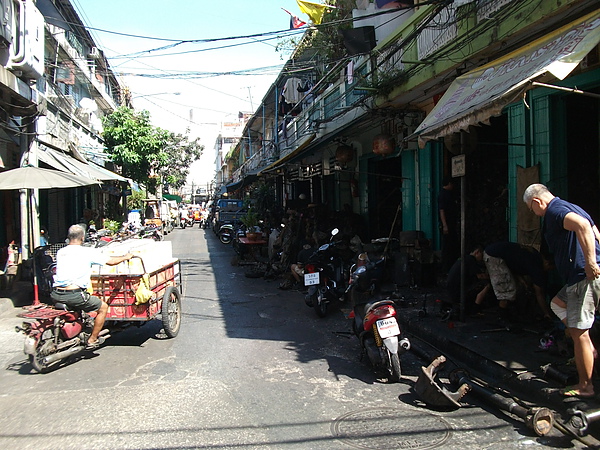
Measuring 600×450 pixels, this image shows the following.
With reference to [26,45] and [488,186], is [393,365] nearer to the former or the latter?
[488,186]

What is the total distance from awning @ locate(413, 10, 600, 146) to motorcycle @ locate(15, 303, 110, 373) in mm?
4706

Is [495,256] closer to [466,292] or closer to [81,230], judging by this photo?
[466,292]

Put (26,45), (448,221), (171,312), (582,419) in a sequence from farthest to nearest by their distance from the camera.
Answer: (26,45) → (448,221) → (171,312) → (582,419)

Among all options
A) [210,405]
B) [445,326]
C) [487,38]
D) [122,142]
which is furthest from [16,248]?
[122,142]

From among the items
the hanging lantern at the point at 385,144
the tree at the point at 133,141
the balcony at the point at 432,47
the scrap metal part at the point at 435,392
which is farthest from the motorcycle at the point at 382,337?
the tree at the point at 133,141

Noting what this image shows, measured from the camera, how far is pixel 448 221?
8781mm

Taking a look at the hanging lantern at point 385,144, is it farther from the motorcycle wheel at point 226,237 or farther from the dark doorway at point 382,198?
the motorcycle wheel at point 226,237

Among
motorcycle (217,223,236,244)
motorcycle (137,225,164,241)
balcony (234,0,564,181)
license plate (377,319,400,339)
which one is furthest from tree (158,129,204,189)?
license plate (377,319,400,339)

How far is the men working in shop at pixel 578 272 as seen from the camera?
12.6 feet

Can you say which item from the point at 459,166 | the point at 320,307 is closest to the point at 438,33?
the point at 459,166

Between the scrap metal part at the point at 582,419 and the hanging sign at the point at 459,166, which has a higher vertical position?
the hanging sign at the point at 459,166

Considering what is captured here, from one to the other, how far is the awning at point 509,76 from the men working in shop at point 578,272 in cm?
115

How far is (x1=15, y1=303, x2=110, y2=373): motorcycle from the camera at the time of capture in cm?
511

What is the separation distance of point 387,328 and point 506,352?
4.90 ft
